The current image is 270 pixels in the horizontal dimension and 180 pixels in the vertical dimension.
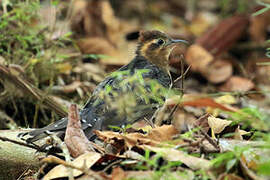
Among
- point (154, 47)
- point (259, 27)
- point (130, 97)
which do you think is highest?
point (130, 97)

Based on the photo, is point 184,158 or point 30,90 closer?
point 184,158

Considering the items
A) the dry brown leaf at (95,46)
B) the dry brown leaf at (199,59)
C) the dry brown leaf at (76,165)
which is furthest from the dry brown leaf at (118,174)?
the dry brown leaf at (199,59)

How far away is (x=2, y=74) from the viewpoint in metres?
5.16

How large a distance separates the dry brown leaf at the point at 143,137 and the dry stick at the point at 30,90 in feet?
5.80

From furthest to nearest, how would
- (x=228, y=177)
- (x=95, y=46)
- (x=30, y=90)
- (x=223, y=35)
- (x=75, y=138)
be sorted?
(x=223, y=35)
(x=95, y=46)
(x=30, y=90)
(x=75, y=138)
(x=228, y=177)

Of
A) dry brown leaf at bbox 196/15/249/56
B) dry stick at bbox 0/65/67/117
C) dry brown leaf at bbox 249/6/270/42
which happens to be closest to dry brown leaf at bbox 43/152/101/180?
dry stick at bbox 0/65/67/117

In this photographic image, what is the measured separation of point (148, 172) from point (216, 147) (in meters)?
0.51

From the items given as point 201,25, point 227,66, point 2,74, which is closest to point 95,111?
point 2,74

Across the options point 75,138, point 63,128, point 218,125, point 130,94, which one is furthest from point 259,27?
point 75,138

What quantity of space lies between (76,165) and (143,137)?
1.80ft

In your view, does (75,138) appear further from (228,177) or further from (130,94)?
(228,177)

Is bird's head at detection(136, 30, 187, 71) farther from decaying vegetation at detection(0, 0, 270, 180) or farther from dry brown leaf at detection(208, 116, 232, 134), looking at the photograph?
dry brown leaf at detection(208, 116, 232, 134)

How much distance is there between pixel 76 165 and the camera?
121 inches

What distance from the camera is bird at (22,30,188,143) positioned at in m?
3.22
